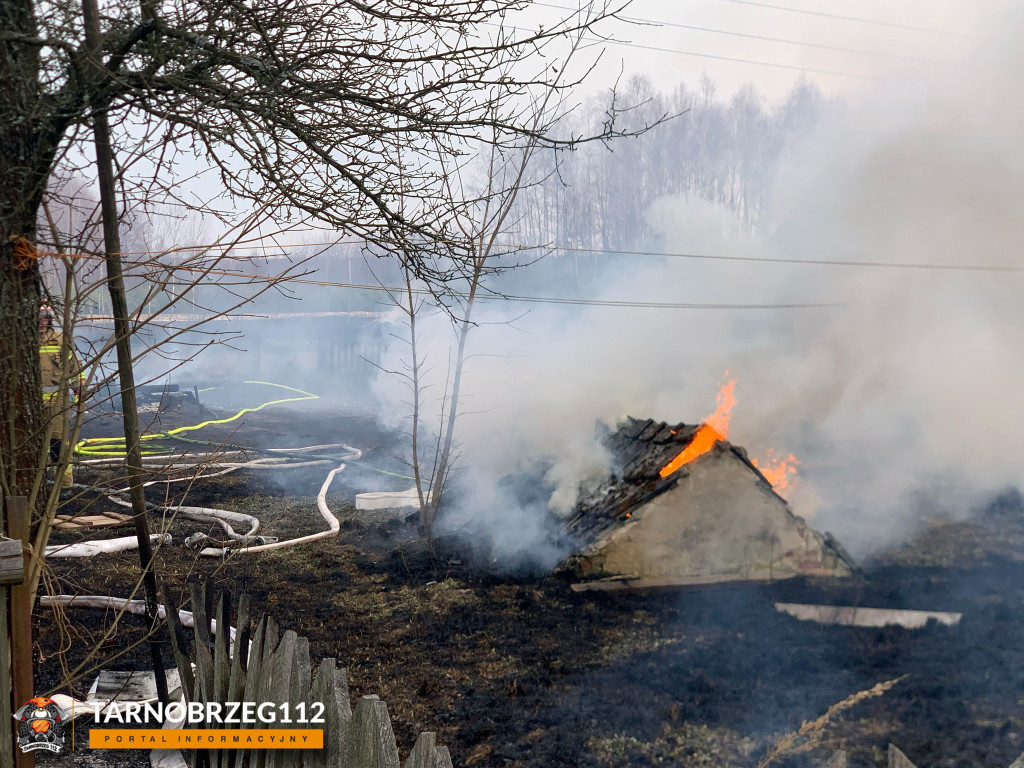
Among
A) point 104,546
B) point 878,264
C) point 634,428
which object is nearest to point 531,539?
point 634,428

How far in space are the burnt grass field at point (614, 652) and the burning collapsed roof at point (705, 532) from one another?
27 centimetres

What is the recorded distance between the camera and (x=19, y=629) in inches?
112

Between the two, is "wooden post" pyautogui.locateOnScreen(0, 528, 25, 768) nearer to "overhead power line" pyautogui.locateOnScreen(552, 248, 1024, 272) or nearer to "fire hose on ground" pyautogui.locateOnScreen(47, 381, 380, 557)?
"fire hose on ground" pyautogui.locateOnScreen(47, 381, 380, 557)

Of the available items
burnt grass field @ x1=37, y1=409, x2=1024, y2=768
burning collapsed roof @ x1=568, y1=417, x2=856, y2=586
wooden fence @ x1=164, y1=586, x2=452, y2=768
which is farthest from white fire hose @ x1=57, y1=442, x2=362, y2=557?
burning collapsed roof @ x1=568, y1=417, x2=856, y2=586

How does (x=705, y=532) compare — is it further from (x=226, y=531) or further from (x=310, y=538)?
(x=226, y=531)

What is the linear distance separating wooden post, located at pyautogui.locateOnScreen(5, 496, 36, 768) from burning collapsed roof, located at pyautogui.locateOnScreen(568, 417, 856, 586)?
6.45 meters

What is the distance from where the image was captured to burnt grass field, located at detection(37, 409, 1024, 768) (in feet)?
17.8

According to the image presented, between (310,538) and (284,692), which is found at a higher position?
(284,692)

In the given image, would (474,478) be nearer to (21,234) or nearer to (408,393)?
(21,234)

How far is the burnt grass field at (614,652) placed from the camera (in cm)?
542

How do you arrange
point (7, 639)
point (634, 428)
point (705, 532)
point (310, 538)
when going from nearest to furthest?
point (7, 639) → point (705, 532) → point (310, 538) → point (634, 428)

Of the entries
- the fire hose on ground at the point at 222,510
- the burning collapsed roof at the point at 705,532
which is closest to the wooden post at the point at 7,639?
the fire hose on ground at the point at 222,510

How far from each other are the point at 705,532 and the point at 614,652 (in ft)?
7.22

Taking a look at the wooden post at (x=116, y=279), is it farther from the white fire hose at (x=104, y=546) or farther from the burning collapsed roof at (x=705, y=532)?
the burning collapsed roof at (x=705, y=532)
